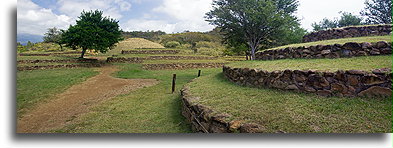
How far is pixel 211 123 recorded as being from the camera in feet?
8.61

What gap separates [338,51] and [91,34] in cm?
1485

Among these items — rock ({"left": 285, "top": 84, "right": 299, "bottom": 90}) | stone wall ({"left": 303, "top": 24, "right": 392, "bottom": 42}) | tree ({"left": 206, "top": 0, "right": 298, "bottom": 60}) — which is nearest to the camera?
rock ({"left": 285, "top": 84, "right": 299, "bottom": 90})

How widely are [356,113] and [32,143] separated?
418cm

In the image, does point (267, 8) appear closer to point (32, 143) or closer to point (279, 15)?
point (279, 15)

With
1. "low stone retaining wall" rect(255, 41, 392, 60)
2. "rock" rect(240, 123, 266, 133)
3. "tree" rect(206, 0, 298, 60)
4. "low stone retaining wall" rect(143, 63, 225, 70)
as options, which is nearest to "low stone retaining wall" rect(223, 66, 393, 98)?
"low stone retaining wall" rect(255, 41, 392, 60)

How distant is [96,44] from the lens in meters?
14.2

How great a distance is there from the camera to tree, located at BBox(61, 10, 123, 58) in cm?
1366

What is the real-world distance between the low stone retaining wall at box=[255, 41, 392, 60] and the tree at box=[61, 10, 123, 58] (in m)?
12.4

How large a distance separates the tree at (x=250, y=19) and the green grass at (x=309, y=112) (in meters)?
7.65

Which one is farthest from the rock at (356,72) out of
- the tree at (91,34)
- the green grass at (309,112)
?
the tree at (91,34)

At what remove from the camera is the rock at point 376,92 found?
2473 millimetres

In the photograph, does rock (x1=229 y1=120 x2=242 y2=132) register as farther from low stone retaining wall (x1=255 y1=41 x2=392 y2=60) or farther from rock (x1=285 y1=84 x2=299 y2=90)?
low stone retaining wall (x1=255 y1=41 x2=392 y2=60)

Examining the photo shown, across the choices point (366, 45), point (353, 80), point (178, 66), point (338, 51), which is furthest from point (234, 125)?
point (178, 66)

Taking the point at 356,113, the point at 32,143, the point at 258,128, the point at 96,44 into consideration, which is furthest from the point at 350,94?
the point at 96,44
